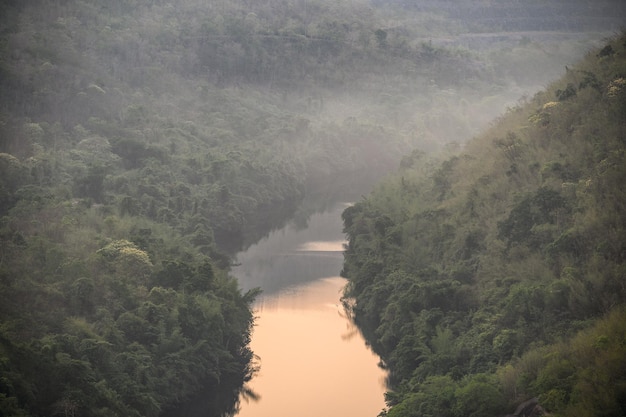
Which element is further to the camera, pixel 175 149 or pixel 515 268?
pixel 175 149

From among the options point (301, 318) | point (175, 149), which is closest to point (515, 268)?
point (301, 318)

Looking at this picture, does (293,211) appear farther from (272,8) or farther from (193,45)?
(272,8)

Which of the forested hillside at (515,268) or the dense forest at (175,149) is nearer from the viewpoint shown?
the forested hillside at (515,268)

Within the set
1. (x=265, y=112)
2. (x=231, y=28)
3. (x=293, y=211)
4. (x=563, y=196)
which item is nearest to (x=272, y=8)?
(x=231, y=28)

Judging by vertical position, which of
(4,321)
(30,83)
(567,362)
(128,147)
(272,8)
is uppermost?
(272,8)

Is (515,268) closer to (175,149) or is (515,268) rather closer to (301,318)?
(301,318)
